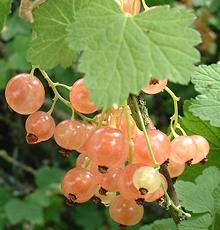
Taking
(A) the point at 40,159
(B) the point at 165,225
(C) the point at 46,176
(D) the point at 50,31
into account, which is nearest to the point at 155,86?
(D) the point at 50,31

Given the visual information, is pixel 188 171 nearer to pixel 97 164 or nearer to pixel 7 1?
pixel 97 164

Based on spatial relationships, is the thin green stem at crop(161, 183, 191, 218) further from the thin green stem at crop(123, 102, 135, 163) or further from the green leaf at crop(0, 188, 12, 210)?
the green leaf at crop(0, 188, 12, 210)

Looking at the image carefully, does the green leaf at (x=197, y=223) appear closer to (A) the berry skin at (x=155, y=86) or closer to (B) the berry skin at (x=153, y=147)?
(B) the berry skin at (x=153, y=147)

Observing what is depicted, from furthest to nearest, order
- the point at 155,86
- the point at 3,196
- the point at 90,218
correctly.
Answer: the point at 90,218
the point at 3,196
the point at 155,86

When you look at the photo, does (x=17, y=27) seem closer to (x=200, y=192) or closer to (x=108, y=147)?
(x=200, y=192)

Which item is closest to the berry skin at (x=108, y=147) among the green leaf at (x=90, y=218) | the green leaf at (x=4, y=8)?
the green leaf at (x=4, y=8)
